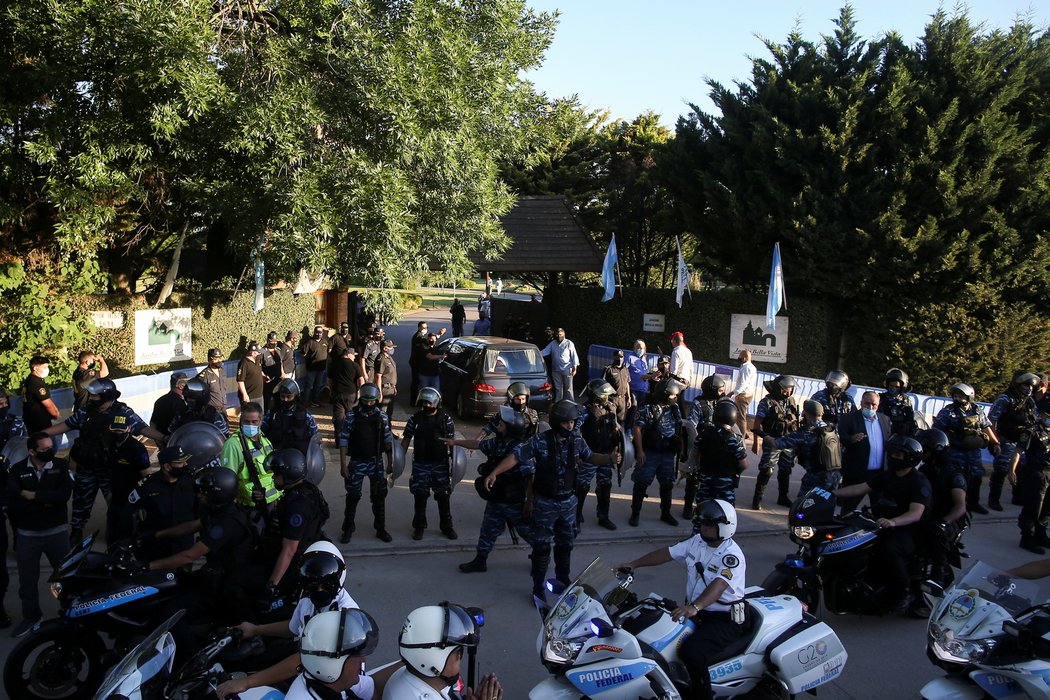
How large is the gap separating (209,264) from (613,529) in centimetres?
1102

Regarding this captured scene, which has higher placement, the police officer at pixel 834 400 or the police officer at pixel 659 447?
the police officer at pixel 834 400

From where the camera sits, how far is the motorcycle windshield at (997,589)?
16.0 feet

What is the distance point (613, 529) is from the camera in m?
9.35

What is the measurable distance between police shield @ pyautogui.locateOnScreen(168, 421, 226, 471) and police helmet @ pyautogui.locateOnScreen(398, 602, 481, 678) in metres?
3.48

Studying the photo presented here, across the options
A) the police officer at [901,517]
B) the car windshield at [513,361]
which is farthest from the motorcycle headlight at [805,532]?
the car windshield at [513,361]

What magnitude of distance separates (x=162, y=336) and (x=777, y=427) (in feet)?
35.9

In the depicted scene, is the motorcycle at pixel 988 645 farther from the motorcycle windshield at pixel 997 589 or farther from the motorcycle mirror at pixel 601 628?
the motorcycle mirror at pixel 601 628

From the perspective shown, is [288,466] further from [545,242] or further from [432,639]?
[545,242]

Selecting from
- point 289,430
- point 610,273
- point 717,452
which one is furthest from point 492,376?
point 717,452

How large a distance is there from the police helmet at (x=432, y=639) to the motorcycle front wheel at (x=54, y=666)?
2874mm

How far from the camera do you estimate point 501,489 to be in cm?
771

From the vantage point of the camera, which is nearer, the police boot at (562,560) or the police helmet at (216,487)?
the police helmet at (216,487)

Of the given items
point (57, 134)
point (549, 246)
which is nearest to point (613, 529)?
point (57, 134)

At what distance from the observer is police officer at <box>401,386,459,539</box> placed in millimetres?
8531
